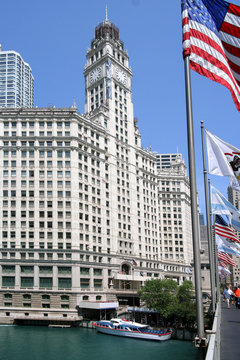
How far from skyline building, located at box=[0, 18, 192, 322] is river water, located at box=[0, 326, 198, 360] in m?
11.2

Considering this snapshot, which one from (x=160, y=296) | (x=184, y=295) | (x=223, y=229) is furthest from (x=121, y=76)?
(x=223, y=229)

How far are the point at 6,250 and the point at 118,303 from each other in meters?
33.4

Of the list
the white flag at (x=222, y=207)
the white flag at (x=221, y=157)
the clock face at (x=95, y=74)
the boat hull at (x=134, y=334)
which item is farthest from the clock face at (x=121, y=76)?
the white flag at (x=221, y=157)

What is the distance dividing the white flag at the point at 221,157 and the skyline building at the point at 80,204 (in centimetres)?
7274

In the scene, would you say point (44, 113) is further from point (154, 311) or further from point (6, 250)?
point (154, 311)

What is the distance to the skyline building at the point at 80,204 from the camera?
308ft

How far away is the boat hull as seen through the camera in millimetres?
77181

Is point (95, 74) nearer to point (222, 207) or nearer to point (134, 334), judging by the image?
point (134, 334)

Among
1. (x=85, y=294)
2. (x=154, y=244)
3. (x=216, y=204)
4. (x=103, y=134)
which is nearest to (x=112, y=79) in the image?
(x=103, y=134)

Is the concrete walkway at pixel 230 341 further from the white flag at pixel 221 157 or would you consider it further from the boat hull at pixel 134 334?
the boat hull at pixel 134 334

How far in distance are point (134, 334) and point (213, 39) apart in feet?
246

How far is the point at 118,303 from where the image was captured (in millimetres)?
100750

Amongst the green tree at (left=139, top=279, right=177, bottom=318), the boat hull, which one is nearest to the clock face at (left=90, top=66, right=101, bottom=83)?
the green tree at (left=139, top=279, right=177, bottom=318)

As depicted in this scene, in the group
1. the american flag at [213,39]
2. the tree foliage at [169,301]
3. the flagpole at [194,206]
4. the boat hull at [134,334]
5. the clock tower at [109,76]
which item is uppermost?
the clock tower at [109,76]
